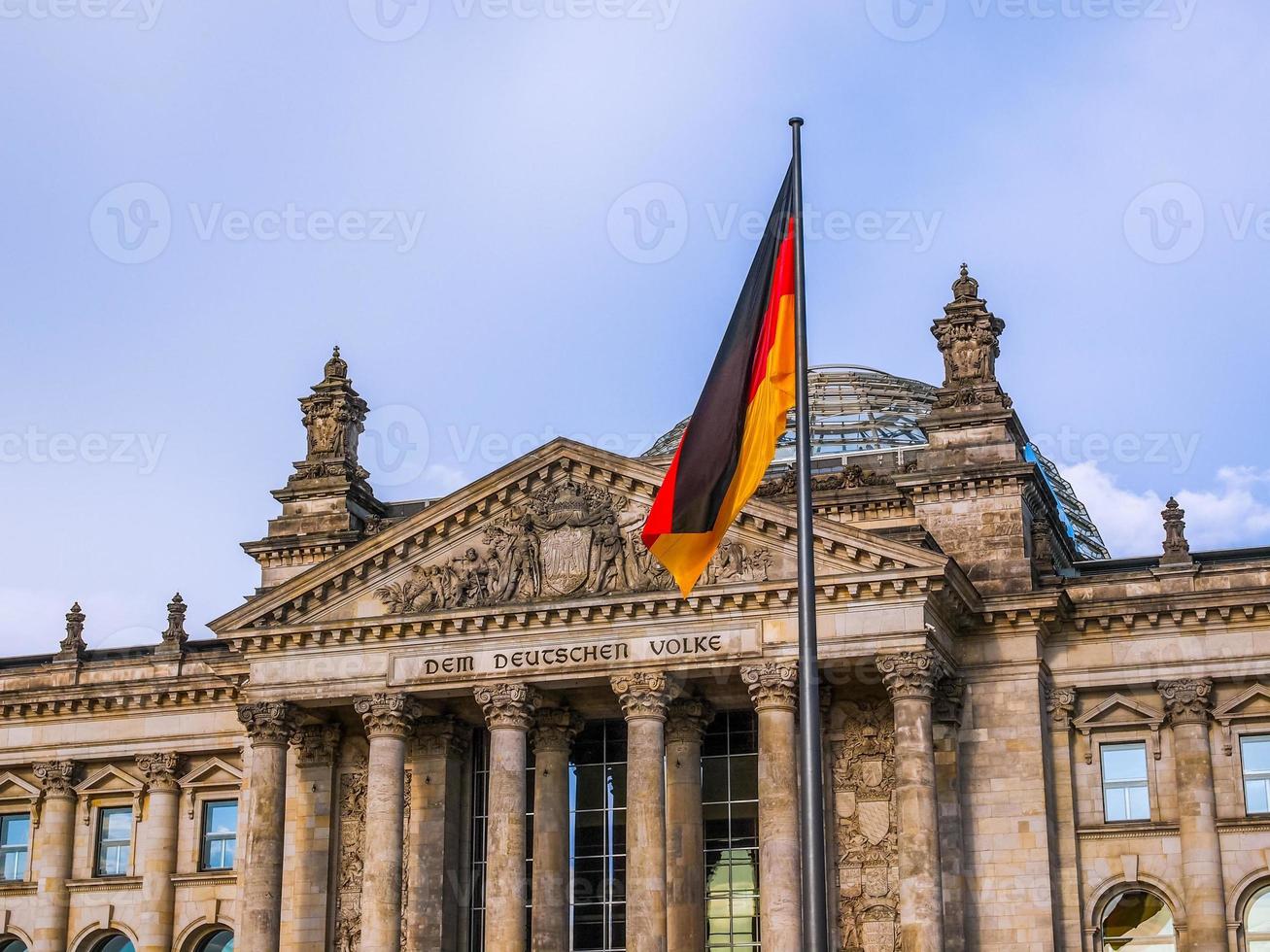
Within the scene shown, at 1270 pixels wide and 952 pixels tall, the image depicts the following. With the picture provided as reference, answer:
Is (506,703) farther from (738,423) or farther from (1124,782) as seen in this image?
(738,423)

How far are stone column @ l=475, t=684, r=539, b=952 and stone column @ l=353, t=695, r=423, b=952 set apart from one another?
2.12 m

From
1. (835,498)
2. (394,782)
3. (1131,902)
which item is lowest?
(1131,902)

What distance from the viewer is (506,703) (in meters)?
44.3

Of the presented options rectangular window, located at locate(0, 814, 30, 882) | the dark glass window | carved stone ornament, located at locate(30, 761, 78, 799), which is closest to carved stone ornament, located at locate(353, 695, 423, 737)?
the dark glass window

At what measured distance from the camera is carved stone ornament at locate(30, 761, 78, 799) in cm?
5459

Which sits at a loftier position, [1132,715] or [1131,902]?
[1132,715]

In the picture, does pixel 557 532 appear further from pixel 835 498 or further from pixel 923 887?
pixel 923 887

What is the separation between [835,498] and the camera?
4938cm

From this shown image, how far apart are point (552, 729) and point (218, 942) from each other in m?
13.1

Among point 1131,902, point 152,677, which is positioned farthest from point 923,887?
point 152,677

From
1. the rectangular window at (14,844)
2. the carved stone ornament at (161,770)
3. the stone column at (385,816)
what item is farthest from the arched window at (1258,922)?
the rectangular window at (14,844)

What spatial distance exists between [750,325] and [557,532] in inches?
744

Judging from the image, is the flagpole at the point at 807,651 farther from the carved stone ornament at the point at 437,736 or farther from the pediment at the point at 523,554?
the carved stone ornament at the point at 437,736

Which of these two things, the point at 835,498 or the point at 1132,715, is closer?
the point at 1132,715
